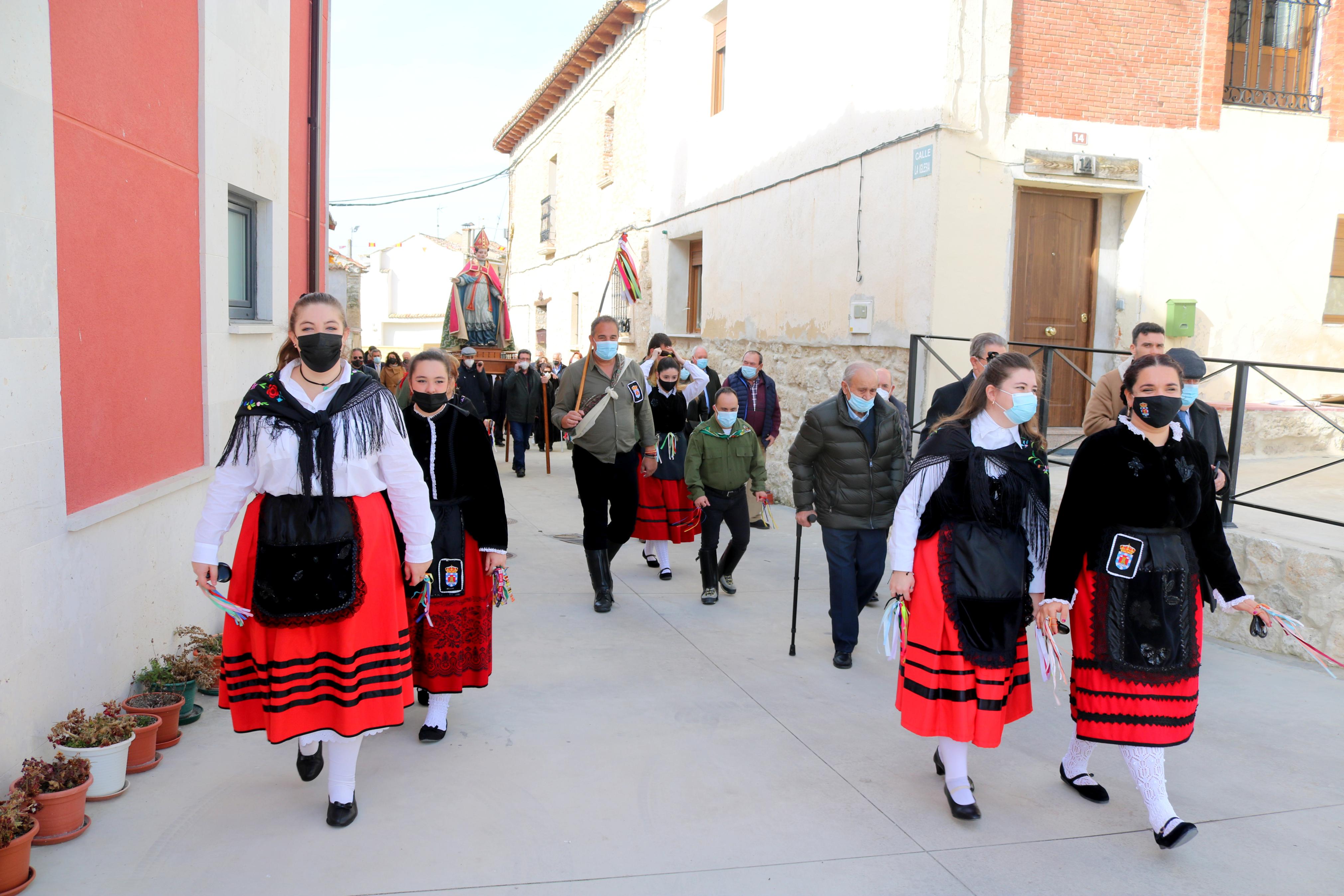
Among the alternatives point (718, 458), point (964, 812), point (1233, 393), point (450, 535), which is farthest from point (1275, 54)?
point (450, 535)

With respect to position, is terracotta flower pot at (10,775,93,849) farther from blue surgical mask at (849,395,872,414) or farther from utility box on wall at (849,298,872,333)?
utility box on wall at (849,298,872,333)

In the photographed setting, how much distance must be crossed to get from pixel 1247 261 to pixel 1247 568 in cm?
417

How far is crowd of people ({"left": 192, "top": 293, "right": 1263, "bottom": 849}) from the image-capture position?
128 inches

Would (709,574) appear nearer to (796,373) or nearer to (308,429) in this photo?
(308,429)

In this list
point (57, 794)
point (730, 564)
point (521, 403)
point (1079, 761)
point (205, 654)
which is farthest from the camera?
point (521, 403)

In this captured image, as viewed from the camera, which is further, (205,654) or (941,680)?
(205,654)

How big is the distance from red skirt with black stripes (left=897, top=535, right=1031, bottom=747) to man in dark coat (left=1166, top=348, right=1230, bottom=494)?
2278 mm

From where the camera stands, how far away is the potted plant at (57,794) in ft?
10.4

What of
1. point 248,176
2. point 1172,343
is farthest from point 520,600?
point 1172,343

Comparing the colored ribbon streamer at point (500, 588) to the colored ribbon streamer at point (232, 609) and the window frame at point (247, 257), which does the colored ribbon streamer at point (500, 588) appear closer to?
the colored ribbon streamer at point (232, 609)

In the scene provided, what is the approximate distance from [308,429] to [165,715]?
1.61m

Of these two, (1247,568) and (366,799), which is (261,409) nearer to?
(366,799)

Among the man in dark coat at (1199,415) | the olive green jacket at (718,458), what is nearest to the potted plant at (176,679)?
the olive green jacket at (718,458)

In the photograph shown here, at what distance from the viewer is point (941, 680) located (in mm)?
3576
